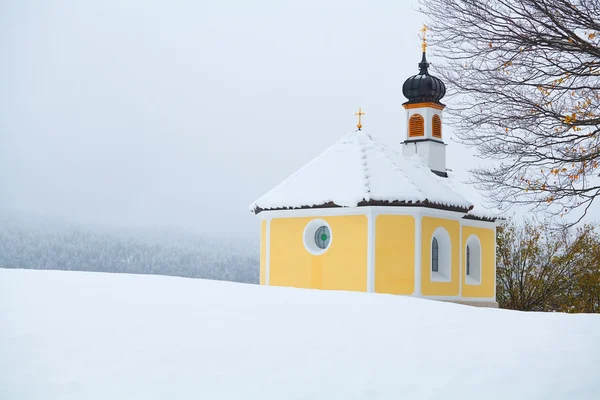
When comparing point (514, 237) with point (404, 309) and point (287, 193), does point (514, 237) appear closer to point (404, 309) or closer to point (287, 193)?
point (287, 193)

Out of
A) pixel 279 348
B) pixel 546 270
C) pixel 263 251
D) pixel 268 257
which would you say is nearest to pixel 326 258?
pixel 268 257

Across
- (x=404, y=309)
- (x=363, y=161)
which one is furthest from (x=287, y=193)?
(x=404, y=309)

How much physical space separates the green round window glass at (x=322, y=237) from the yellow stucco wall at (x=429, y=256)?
107 inches

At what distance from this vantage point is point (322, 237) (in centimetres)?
2130

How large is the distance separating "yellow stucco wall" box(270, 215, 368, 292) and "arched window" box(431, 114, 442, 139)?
26.2 feet

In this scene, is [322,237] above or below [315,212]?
below

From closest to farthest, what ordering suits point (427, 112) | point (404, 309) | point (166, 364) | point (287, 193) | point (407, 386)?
point (407, 386), point (166, 364), point (404, 309), point (287, 193), point (427, 112)

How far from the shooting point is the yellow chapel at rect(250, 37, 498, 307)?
20.5 m

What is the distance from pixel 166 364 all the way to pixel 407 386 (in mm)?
2133

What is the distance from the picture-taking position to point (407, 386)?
5969 mm

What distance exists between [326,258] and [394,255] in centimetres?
193

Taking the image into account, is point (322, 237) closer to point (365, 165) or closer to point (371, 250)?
point (371, 250)

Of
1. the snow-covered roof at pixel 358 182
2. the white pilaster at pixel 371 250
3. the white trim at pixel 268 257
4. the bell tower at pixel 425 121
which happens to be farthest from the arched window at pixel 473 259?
the white trim at pixel 268 257

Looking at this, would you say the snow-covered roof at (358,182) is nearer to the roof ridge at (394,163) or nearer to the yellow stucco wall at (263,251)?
the roof ridge at (394,163)
